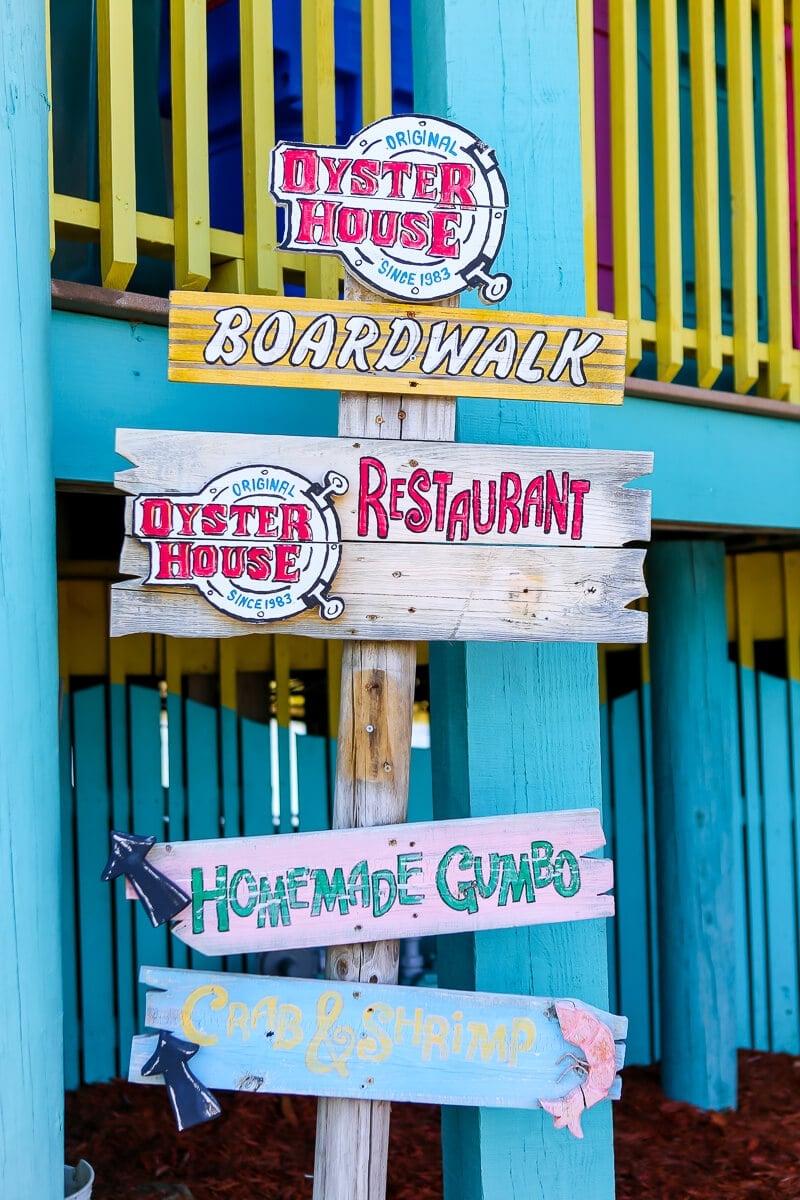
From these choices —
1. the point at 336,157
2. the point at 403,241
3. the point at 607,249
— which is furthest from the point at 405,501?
the point at 607,249

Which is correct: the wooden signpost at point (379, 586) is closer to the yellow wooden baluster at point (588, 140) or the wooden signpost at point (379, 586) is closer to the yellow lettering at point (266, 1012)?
the yellow lettering at point (266, 1012)

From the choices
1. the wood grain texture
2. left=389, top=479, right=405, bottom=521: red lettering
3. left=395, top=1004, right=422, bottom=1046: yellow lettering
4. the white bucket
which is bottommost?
the white bucket

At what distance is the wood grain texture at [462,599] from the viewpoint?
2340 mm

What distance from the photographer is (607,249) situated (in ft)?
18.1

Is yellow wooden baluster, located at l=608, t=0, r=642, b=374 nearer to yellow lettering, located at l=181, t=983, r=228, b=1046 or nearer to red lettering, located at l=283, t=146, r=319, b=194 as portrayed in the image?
red lettering, located at l=283, t=146, r=319, b=194

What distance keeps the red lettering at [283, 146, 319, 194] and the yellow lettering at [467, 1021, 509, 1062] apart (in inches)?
71.7

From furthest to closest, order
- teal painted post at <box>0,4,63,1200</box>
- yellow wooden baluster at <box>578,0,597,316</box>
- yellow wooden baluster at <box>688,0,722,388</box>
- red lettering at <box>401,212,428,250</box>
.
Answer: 1. yellow wooden baluster at <box>688,0,722,388</box>
2. yellow wooden baluster at <box>578,0,597,316</box>
3. red lettering at <box>401,212,428,250</box>
4. teal painted post at <box>0,4,63,1200</box>

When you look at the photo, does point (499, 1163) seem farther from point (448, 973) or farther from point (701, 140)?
point (701, 140)

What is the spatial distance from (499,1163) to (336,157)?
2.31m

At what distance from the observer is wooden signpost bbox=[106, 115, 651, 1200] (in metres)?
2.32

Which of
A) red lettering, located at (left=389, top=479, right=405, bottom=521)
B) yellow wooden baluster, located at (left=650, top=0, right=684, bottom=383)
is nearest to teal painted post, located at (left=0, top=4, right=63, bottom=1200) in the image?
red lettering, located at (left=389, top=479, right=405, bottom=521)

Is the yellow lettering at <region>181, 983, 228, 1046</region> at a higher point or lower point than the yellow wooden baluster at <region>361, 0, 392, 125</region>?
lower

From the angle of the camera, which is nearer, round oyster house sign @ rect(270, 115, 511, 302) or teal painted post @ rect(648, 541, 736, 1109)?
round oyster house sign @ rect(270, 115, 511, 302)

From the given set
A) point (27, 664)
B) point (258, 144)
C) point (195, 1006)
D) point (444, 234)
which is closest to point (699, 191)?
point (258, 144)
